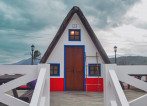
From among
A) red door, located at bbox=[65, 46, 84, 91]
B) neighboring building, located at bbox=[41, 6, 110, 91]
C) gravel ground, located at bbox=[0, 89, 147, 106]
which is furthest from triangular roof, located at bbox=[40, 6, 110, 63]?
gravel ground, located at bbox=[0, 89, 147, 106]

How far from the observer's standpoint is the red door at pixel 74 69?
385 inches

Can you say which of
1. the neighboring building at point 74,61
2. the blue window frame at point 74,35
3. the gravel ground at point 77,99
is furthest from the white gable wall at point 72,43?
the gravel ground at point 77,99

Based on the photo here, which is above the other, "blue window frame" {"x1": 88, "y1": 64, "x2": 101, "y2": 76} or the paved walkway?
"blue window frame" {"x1": 88, "y1": 64, "x2": 101, "y2": 76}

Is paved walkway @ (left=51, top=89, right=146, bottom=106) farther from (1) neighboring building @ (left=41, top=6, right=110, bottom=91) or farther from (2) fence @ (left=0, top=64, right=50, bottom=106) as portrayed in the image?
(2) fence @ (left=0, top=64, right=50, bottom=106)

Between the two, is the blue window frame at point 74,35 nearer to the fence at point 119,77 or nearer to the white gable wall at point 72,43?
the white gable wall at point 72,43

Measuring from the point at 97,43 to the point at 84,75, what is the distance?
2.03 m

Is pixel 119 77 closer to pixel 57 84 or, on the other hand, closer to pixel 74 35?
pixel 57 84

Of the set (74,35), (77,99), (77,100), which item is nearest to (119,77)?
(77,100)

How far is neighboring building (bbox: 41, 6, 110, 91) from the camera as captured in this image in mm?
9773

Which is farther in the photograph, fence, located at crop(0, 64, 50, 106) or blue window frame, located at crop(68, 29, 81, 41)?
blue window frame, located at crop(68, 29, 81, 41)

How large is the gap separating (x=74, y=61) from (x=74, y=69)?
471 mm

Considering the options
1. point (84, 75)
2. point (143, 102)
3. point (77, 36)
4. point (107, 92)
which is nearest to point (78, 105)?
point (107, 92)

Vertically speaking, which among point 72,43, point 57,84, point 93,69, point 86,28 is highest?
point 86,28

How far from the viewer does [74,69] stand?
386 inches
